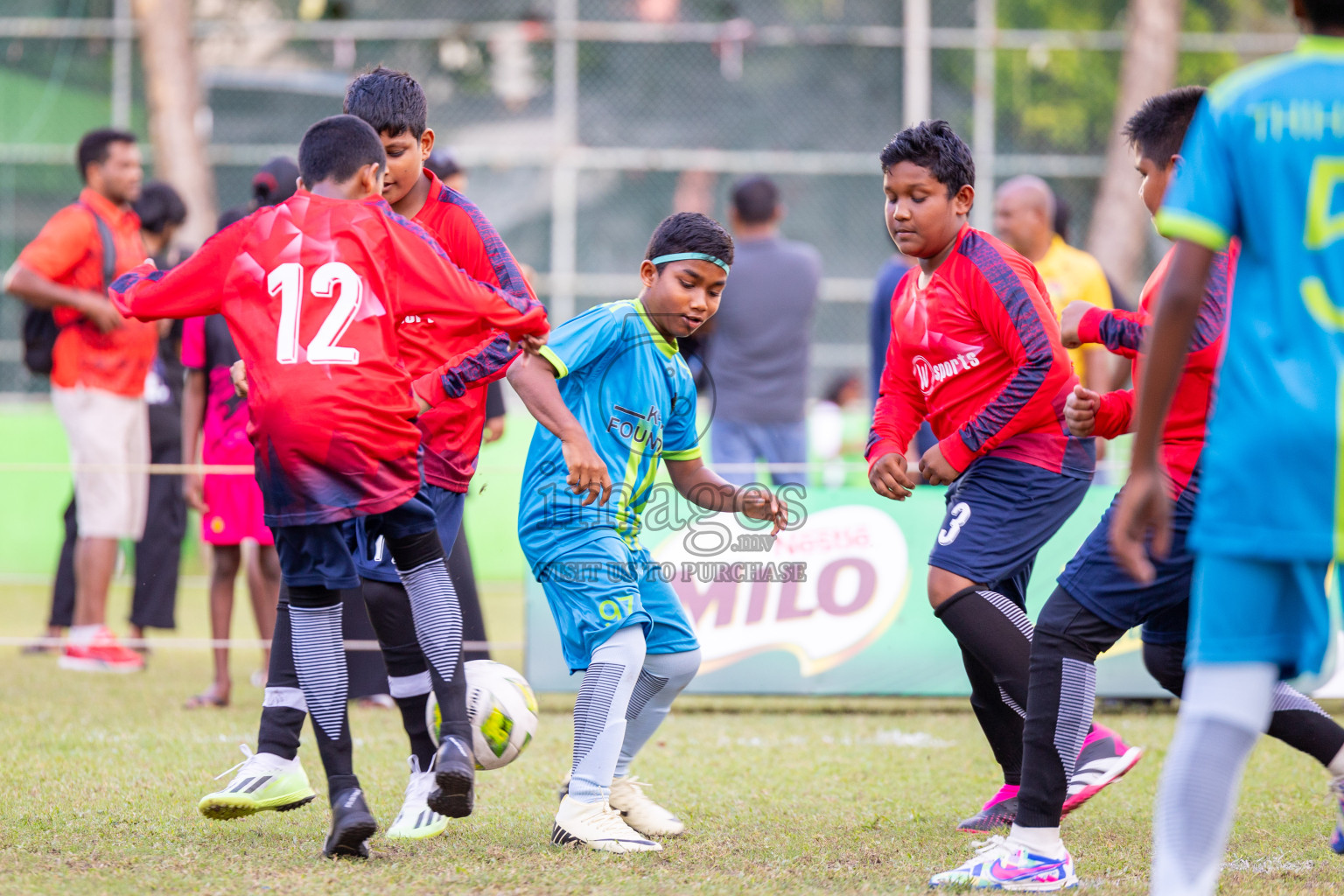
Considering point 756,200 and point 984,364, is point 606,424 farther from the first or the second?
point 756,200

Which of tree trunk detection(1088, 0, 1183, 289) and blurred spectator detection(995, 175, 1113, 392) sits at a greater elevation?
tree trunk detection(1088, 0, 1183, 289)

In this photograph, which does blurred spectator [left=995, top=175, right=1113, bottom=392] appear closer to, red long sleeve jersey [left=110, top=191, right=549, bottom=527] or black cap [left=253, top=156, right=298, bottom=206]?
black cap [left=253, top=156, right=298, bottom=206]

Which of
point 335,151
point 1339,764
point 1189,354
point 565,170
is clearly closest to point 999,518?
point 1189,354

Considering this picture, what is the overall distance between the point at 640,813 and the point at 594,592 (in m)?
0.71

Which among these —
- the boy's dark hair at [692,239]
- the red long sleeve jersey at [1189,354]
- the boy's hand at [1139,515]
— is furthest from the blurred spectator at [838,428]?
the boy's hand at [1139,515]

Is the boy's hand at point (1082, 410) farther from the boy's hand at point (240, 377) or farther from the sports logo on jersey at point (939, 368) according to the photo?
the boy's hand at point (240, 377)

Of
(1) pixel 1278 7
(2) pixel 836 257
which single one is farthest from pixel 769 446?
(1) pixel 1278 7

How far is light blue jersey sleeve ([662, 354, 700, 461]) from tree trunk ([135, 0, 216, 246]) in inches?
470

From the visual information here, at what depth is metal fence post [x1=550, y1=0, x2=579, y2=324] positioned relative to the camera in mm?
15359

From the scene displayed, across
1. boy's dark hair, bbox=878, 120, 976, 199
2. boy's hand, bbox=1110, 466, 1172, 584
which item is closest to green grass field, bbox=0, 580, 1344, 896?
boy's hand, bbox=1110, 466, 1172, 584

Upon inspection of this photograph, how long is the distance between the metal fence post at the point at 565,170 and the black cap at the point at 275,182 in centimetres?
862

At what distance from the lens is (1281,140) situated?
8.13 feet

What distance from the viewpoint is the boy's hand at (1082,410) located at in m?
3.77

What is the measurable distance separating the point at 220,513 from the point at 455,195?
9.38ft
